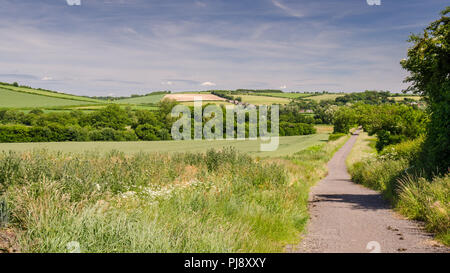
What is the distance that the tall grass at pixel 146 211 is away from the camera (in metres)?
5.14

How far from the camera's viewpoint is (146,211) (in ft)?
22.5

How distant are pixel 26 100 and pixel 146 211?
92.7 m

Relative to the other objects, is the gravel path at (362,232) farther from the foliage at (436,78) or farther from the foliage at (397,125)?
the foliage at (397,125)

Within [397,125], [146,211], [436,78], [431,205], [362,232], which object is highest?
[436,78]

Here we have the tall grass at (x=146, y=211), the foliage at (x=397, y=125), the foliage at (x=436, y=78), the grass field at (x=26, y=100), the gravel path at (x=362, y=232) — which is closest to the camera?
the tall grass at (x=146, y=211)

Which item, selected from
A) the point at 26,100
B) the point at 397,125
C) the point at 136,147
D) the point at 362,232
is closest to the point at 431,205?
the point at 362,232

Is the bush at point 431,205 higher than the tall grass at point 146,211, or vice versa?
the tall grass at point 146,211

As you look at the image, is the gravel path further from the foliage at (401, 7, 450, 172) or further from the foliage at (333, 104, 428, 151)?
the foliage at (333, 104, 428, 151)

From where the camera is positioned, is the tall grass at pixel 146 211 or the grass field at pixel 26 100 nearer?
the tall grass at pixel 146 211

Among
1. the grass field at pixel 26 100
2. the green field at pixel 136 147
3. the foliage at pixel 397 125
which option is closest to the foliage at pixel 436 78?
the foliage at pixel 397 125

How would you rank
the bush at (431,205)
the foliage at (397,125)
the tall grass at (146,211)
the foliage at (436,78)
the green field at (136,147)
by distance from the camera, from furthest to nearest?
the green field at (136,147)
the foliage at (397,125)
the foliage at (436,78)
the bush at (431,205)
the tall grass at (146,211)

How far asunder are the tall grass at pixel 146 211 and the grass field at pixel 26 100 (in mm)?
80109

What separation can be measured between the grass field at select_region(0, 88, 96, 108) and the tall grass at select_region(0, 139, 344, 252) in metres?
80.1

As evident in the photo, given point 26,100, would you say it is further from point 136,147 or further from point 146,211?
point 146,211
